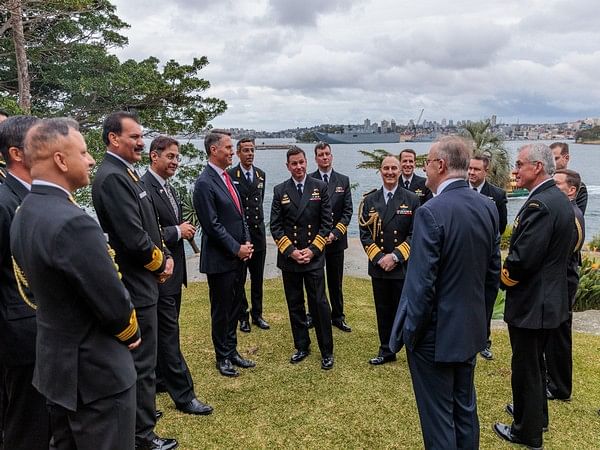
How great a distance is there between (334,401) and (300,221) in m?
1.69

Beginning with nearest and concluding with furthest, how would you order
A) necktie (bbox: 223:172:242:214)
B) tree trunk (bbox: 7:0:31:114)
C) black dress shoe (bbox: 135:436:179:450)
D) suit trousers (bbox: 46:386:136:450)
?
suit trousers (bbox: 46:386:136:450) → black dress shoe (bbox: 135:436:179:450) → necktie (bbox: 223:172:242:214) → tree trunk (bbox: 7:0:31:114)

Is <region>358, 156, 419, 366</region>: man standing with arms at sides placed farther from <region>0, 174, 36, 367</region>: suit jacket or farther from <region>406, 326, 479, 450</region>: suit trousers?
<region>0, 174, 36, 367</region>: suit jacket

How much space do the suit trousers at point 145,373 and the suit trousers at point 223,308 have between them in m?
1.19

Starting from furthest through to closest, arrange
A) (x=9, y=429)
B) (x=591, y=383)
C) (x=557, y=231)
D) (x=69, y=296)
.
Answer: (x=591, y=383) → (x=557, y=231) → (x=9, y=429) → (x=69, y=296)

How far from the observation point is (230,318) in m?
4.18

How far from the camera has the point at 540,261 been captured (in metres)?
2.86

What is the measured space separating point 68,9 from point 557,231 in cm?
798

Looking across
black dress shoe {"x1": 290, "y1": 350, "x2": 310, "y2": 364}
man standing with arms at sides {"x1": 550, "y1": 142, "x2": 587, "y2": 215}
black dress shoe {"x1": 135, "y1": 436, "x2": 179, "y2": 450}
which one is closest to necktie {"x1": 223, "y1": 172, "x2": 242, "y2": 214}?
black dress shoe {"x1": 290, "y1": 350, "x2": 310, "y2": 364}

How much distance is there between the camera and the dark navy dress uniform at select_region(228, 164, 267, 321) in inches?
214

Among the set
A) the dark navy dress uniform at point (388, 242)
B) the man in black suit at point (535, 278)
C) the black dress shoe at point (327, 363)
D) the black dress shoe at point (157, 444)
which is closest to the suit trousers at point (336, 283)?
the dark navy dress uniform at point (388, 242)

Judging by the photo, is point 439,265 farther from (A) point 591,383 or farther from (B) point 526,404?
(A) point 591,383

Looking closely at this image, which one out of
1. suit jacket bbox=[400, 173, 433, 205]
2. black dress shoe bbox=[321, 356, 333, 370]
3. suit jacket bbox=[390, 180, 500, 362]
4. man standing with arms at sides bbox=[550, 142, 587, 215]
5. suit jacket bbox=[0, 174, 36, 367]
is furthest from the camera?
suit jacket bbox=[400, 173, 433, 205]

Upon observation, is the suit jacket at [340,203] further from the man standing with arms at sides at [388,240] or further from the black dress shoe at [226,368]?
the black dress shoe at [226,368]

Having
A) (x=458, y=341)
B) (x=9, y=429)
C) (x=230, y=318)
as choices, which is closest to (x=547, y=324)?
(x=458, y=341)
